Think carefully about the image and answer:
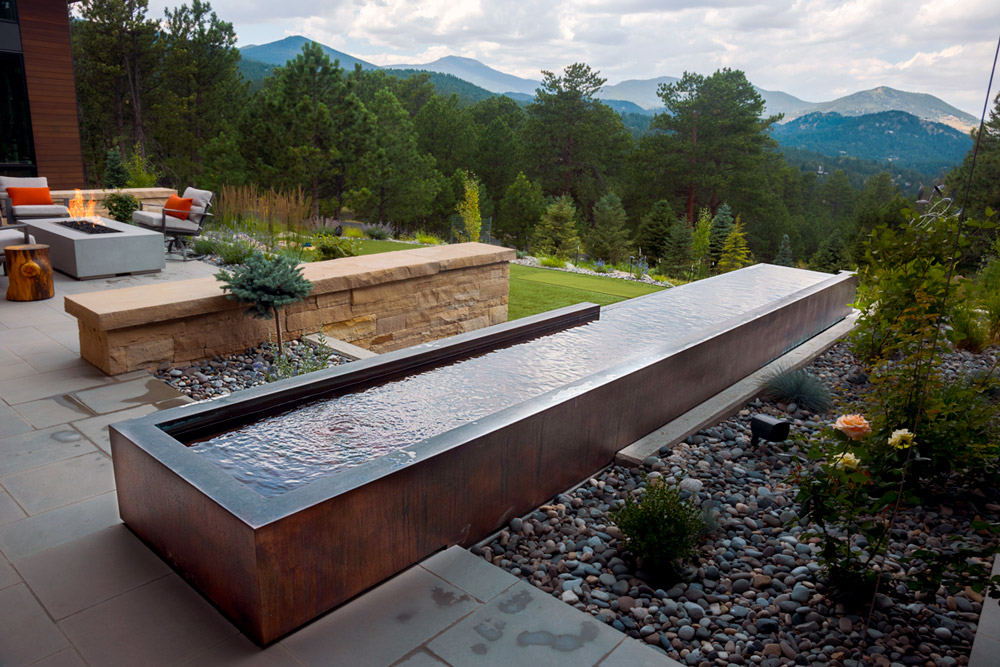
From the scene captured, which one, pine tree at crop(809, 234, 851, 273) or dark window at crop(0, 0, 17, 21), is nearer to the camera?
dark window at crop(0, 0, 17, 21)

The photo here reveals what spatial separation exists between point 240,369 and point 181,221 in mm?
4214

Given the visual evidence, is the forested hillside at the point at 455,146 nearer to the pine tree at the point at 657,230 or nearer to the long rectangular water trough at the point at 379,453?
the pine tree at the point at 657,230

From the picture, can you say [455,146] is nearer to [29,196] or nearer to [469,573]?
[29,196]

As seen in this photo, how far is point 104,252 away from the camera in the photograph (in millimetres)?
6570

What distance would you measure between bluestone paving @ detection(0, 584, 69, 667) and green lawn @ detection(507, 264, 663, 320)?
495cm

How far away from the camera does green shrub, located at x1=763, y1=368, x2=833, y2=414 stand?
409cm

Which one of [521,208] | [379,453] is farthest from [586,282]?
[521,208]

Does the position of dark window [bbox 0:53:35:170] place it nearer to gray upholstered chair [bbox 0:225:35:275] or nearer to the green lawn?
gray upholstered chair [bbox 0:225:35:275]

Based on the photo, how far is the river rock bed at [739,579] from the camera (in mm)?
2014

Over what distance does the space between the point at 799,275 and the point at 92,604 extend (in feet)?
24.3

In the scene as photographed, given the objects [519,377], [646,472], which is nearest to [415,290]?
[519,377]

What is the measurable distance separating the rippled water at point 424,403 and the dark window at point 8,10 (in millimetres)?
12243

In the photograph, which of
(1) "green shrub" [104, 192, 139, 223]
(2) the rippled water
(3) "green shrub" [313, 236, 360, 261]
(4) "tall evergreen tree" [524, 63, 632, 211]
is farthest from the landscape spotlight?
(4) "tall evergreen tree" [524, 63, 632, 211]

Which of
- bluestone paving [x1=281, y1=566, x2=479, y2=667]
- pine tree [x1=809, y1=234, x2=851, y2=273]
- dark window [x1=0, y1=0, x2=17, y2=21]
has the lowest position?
pine tree [x1=809, y1=234, x2=851, y2=273]
